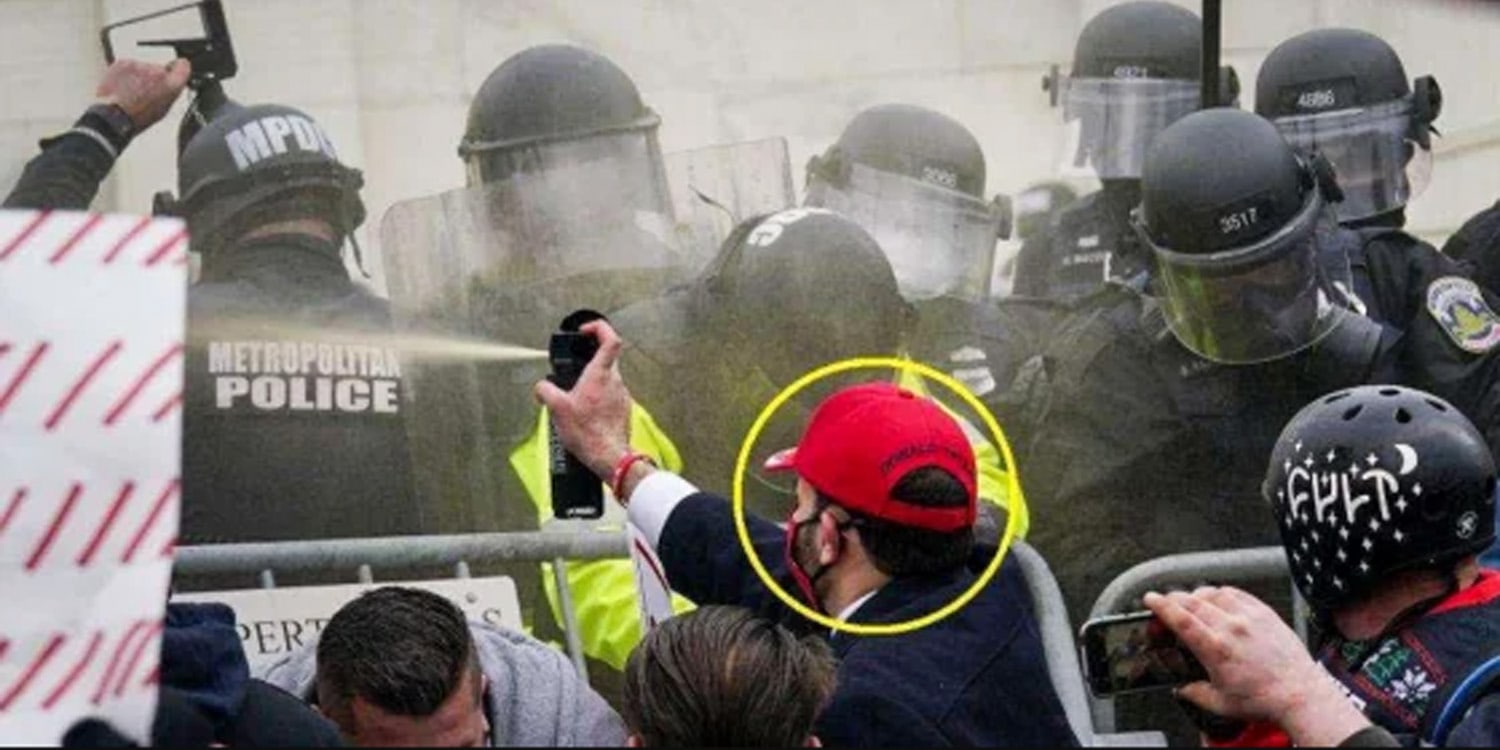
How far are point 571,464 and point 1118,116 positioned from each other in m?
1.70

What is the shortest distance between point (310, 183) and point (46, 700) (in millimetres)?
2754

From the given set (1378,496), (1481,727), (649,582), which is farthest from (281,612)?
(1481,727)

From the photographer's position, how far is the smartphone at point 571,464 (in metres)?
4.36

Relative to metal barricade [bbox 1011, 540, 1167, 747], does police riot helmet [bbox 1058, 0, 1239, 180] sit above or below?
above

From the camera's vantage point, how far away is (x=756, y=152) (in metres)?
5.30

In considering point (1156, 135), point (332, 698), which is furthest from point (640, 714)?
point (1156, 135)

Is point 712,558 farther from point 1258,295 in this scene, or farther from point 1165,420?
point 1258,295

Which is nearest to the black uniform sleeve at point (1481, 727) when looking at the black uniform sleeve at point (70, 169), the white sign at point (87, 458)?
the white sign at point (87, 458)

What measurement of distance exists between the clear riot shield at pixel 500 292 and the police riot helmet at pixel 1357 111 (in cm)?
126

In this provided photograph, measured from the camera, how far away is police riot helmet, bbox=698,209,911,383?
17.1ft

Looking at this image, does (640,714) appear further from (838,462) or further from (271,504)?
(271,504)

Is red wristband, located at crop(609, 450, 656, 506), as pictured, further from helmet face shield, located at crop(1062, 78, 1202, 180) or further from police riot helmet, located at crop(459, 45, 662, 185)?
helmet face shield, located at crop(1062, 78, 1202, 180)

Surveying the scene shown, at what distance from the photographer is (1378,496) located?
3992 mm

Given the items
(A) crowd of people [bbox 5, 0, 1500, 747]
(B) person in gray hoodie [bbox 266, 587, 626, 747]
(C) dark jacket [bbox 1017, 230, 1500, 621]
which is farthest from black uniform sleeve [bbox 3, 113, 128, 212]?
(C) dark jacket [bbox 1017, 230, 1500, 621]
